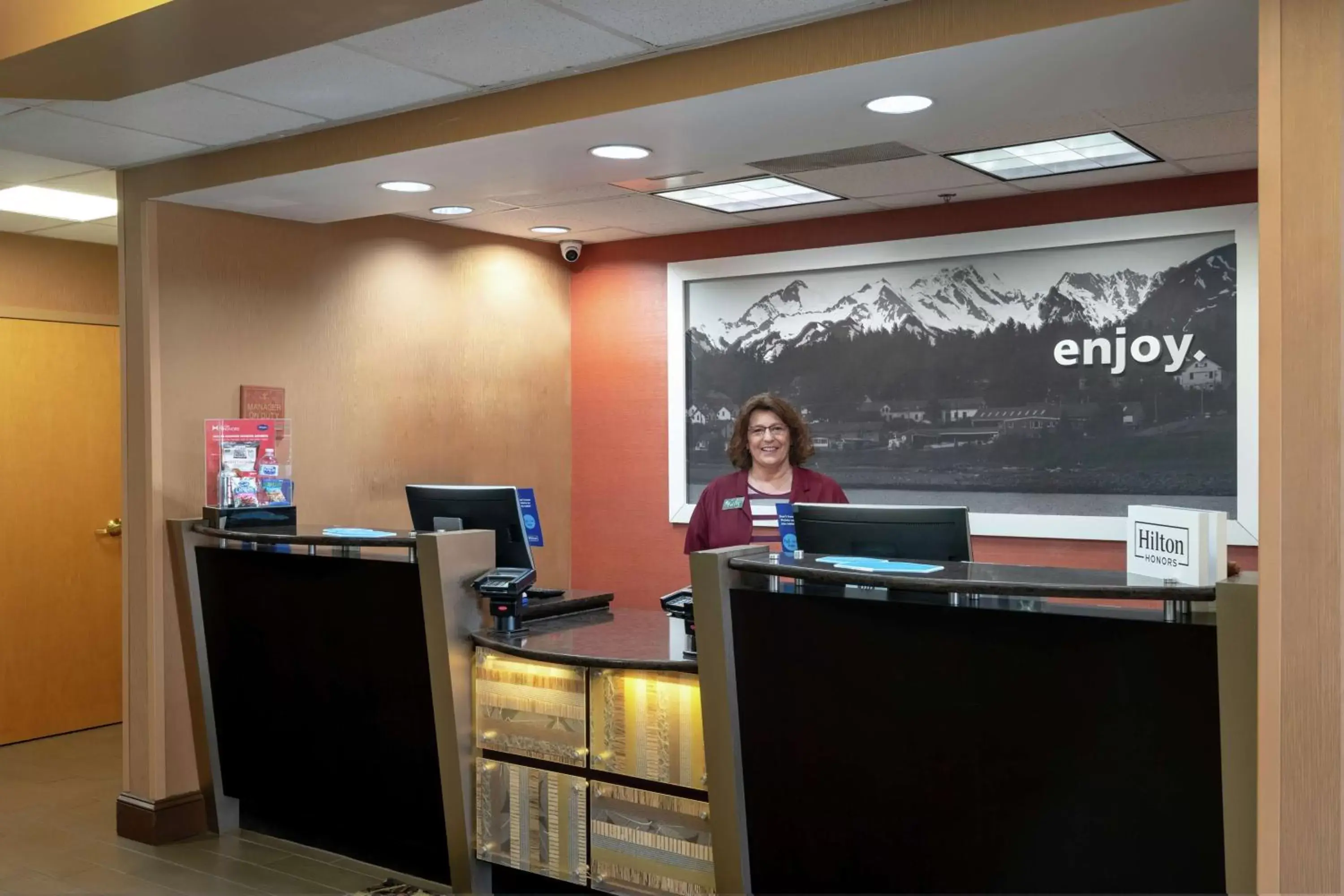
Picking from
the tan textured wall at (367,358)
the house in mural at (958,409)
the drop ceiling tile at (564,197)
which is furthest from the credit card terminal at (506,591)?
the house in mural at (958,409)

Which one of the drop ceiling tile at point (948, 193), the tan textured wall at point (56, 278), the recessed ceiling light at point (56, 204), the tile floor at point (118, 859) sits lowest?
the tile floor at point (118, 859)

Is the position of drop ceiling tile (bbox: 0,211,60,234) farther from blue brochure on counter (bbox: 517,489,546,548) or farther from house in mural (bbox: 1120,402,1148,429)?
house in mural (bbox: 1120,402,1148,429)

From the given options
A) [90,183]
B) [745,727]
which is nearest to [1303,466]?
[745,727]

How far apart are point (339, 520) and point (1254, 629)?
451cm

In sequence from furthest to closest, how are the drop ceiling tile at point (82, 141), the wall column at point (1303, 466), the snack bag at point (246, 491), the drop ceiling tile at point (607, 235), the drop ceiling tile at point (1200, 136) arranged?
the drop ceiling tile at point (607, 235)
the snack bag at point (246, 491)
the drop ceiling tile at point (1200, 136)
the drop ceiling tile at point (82, 141)
the wall column at point (1303, 466)

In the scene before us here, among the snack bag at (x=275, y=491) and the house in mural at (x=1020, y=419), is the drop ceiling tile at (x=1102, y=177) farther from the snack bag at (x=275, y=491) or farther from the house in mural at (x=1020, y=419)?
the snack bag at (x=275, y=491)

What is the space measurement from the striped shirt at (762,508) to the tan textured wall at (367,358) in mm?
1959

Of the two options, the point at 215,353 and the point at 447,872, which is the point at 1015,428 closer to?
the point at 447,872

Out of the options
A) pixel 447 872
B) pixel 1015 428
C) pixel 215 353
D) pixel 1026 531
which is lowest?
pixel 447 872

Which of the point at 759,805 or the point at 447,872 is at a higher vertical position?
the point at 759,805

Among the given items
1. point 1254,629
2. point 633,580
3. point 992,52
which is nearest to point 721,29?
point 992,52

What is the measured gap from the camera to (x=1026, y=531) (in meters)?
6.00

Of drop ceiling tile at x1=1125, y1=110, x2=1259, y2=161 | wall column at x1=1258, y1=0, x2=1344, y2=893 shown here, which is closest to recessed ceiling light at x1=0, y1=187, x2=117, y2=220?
drop ceiling tile at x1=1125, y1=110, x2=1259, y2=161

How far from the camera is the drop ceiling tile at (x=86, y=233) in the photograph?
6.82m
